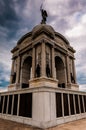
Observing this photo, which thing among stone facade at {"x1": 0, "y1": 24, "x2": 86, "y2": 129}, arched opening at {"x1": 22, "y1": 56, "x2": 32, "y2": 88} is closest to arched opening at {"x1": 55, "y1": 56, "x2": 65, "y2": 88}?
stone facade at {"x1": 0, "y1": 24, "x2": 86, "y2": 129}

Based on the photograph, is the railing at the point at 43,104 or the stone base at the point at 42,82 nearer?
the railing at the point at 43,104

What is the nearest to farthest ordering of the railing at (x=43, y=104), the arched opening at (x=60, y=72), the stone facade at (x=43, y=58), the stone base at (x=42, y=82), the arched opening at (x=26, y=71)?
the railing at (x=43, y=104) < the stone base at (x=42, y=82) < the stone facade at (x=43, y=58) < the arched opening at (x=60, y=72) < the arched opening at (x=26, y=71)

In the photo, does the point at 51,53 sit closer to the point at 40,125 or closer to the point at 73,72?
the point at 73,72

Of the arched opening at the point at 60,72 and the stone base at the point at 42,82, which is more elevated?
the arched opening at the point at 60,72

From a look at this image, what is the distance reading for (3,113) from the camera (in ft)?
44.9

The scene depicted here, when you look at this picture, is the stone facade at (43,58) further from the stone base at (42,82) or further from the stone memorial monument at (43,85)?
the stone base at (42,82)

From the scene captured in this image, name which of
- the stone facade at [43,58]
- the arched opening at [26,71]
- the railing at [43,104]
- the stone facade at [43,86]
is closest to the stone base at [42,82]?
the stone facade at [43,86]

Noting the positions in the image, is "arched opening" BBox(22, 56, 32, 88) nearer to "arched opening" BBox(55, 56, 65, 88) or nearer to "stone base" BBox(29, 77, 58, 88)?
"stone base" BBox(29, 77, 58, 88)

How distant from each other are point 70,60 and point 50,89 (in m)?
12.0

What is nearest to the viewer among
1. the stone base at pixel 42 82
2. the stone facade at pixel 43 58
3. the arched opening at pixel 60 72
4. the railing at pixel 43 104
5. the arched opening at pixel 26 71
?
the railing at pixel 43 104

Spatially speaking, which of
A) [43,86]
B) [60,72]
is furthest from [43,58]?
[60,72]

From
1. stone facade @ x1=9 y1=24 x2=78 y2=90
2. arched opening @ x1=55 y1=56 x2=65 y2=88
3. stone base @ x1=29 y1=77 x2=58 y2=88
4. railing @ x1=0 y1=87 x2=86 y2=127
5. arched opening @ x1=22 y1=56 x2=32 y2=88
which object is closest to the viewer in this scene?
railing @ x1=0 y1=87 x2=86 y2=127

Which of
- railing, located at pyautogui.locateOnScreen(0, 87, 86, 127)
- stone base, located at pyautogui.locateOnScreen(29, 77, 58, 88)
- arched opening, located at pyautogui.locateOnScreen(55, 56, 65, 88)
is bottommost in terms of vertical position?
railing, located at pyautogui.locateOnScreen(0, 87, 86, 127)

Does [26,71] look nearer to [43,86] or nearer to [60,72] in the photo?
[60,72]
